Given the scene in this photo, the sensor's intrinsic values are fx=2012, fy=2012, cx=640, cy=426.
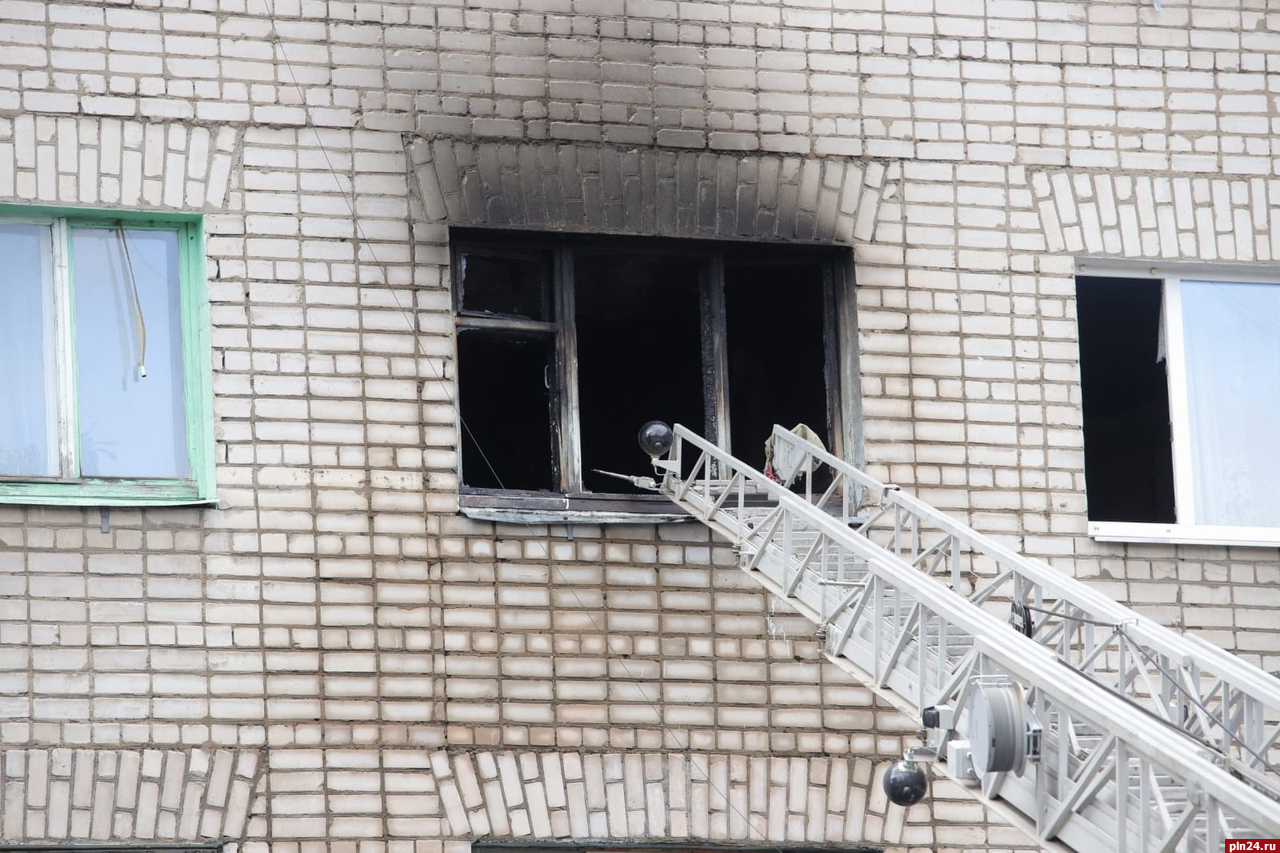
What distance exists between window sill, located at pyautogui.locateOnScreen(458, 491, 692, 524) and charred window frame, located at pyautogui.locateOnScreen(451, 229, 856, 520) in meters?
0.01

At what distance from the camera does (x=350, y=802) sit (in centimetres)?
962

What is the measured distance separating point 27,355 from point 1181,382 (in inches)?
246

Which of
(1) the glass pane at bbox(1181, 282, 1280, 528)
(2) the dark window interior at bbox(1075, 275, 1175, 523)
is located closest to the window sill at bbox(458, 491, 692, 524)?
(2) the dark window interior at bbox(1075, 275, 1175, 523)

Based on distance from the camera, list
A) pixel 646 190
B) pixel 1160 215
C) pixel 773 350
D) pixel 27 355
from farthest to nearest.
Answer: pixel 773 350 → pixel 1160 215 → pixel 646 190 → pixel 27 355

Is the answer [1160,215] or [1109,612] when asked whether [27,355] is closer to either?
[1109,612]

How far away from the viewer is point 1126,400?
1276cm

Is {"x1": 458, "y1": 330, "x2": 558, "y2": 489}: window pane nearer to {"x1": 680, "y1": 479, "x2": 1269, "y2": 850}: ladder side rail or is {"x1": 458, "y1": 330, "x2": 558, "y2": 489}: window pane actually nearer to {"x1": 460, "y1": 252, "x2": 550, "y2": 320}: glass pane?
{"x1": 460, "y1": 252, "x2": 550, "y2": 320}: glass pane

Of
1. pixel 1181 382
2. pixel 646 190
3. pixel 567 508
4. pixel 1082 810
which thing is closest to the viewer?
pixel 1082 810

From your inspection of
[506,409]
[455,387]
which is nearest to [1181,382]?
[506,409]

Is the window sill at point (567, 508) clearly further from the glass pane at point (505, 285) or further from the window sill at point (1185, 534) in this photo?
the window sill at point (1185, 534)

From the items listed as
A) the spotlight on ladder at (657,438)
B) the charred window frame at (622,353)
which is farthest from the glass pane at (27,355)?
the spotlight on ladder at (657,438)

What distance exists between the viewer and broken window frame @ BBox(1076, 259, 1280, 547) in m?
11.1

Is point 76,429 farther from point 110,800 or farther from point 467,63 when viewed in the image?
point 467,63

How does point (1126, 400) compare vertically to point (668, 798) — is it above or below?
above
